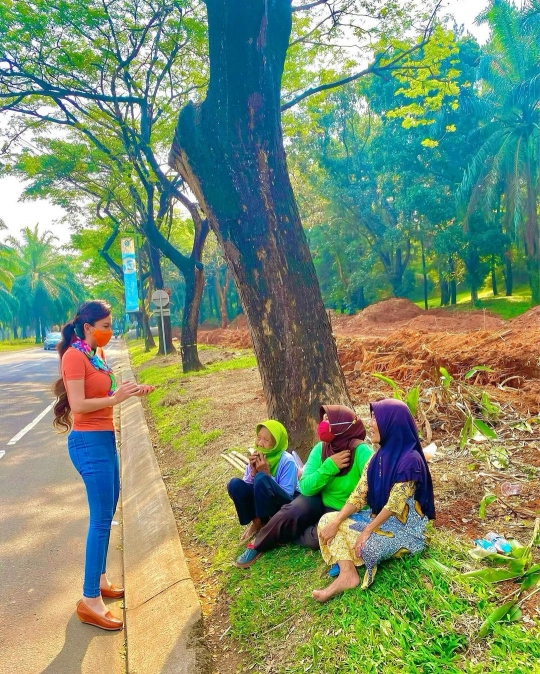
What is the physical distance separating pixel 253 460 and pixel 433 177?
27696 mm

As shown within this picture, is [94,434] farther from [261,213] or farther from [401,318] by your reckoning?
[401,318]

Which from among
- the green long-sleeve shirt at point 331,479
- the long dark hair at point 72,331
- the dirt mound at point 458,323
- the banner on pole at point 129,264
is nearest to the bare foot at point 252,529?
the green long-sleeve shirt at point 331,479

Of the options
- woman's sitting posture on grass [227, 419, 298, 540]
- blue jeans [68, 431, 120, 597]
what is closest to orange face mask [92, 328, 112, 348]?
blue jeans [68, 431, 120, 597]

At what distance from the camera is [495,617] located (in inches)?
91.7

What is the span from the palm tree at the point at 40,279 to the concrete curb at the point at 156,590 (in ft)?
173

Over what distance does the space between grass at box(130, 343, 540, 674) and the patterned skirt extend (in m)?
0.07

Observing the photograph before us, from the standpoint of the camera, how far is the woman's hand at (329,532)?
2982 millimetres

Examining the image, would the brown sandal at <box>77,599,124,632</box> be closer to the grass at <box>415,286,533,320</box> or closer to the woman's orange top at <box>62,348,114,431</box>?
the woman's orange top at <box>62,348,114,431</box>

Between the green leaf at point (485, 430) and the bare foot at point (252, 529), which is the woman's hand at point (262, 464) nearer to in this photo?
the bare foot at point (252, 529)

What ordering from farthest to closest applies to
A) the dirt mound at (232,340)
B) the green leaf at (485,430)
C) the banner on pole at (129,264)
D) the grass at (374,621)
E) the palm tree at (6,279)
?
the palm tree at (6,279)
the dirt mound at (232,340)
the banner on pole at (129,264)
the green leaf at (485,430)
the grass at (374,621)

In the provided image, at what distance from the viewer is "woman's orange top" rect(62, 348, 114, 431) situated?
10.7ft

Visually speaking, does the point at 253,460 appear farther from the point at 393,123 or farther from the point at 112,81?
the point at 393,123

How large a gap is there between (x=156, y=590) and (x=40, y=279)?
5565 cm

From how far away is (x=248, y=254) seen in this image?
4730mm
